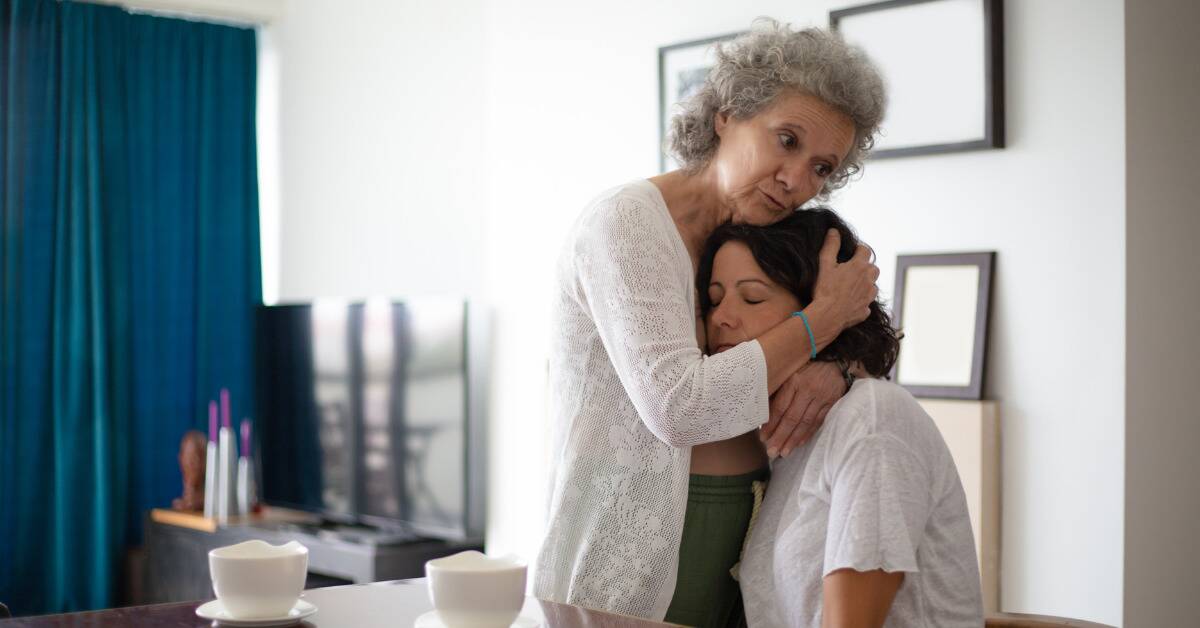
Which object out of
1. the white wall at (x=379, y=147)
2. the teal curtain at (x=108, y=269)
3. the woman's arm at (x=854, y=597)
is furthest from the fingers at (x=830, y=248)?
the teal curtain at (x=108, y=269)

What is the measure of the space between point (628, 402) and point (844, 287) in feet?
1.08

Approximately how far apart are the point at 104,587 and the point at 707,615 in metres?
3.46

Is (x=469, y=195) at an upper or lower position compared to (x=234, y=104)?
lower

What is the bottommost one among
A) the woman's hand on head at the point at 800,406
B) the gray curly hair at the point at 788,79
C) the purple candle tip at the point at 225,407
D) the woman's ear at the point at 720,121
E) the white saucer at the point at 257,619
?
the purple candle tip at the point at 225,407

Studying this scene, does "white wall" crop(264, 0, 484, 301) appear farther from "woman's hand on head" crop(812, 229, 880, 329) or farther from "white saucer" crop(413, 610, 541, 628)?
"white saucer" crop(413, 610, 541, 628)

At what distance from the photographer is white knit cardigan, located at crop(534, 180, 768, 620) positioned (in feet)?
4.91

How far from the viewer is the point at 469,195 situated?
4223mm

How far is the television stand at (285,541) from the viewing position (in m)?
3.76

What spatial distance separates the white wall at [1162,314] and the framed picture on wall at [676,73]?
1.12m

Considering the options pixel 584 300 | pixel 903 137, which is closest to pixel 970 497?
pixel 903 137

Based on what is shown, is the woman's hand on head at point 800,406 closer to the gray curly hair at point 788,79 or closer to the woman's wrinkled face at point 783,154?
the woman's wrinkled face at point 783,154

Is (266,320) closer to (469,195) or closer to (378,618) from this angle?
(469,195)

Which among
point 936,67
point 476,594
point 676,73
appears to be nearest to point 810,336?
point 476,594

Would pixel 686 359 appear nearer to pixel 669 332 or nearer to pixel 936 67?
pixel 669 332
